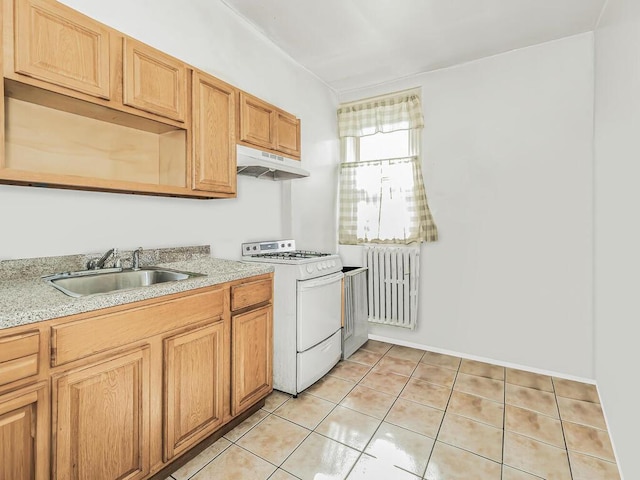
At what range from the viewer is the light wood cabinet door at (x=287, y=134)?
2537mm

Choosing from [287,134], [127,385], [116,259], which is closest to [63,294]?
[127,385]

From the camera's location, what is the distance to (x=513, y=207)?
2.76 metres

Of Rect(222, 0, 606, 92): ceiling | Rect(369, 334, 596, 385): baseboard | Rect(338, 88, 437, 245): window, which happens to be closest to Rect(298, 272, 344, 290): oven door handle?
Rect(338, 88, 437, 245): window

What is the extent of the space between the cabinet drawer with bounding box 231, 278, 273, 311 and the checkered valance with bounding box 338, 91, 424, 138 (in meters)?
2.14

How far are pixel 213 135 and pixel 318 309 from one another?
139 centimetres

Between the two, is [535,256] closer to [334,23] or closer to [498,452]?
[498,452]

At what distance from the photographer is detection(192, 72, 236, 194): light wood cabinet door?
6.26ft

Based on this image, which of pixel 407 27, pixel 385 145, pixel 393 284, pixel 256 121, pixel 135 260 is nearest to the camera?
pixel 135 260

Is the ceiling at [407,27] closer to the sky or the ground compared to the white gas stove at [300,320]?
closer to the sky

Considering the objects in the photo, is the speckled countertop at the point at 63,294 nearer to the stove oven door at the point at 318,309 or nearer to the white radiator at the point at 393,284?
the stove oven door at the point at 318,309

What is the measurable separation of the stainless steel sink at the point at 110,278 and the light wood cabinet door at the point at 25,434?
560 mm

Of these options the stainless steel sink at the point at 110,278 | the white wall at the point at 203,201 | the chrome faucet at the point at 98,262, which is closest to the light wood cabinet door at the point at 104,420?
the stainless steel sink at the point at 110,278

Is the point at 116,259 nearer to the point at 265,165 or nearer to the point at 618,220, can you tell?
the point at 265,165

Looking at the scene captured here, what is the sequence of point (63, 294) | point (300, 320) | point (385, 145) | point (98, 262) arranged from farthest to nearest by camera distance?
point (385, 145), point (300, 320), point (98, 262), point (63, 294)
